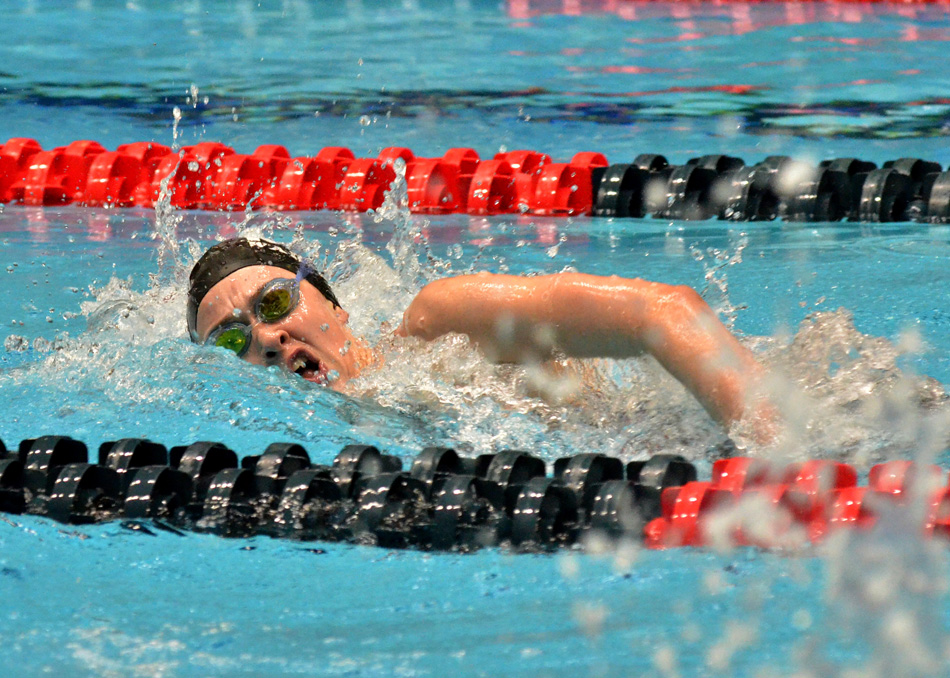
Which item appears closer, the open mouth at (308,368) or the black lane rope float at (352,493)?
the black lane rope float at (352,493)

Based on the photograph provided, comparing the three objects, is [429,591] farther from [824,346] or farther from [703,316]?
[824,346]

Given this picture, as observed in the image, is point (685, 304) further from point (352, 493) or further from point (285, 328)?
point (285, 328)

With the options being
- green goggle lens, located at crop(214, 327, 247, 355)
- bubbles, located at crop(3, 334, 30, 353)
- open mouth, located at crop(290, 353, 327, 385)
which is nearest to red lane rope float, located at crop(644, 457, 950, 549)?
open mouth, located at crop(290, 353, 327, 385)

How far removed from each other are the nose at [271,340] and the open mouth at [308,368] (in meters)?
0.04

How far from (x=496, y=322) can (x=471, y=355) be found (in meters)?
0.15

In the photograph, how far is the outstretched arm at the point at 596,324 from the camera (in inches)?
83.3

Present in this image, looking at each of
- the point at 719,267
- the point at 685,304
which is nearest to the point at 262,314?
the point at 685,304

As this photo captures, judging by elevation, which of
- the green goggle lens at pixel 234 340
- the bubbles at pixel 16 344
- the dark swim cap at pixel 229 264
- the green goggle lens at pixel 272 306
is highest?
the dark swim cap at pixel 229 264

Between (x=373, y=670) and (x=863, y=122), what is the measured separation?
543 centimetres

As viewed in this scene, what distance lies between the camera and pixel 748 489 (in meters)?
1.96

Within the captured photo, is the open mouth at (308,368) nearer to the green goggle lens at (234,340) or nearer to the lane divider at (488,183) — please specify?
the green goggle lens at (234,340)

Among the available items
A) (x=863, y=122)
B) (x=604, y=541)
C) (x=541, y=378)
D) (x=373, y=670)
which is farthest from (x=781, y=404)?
(x=863, y=122)

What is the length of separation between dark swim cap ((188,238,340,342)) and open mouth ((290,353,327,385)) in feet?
0.72

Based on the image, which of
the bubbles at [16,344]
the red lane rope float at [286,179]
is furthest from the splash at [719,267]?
the bubbles at [16,344]
